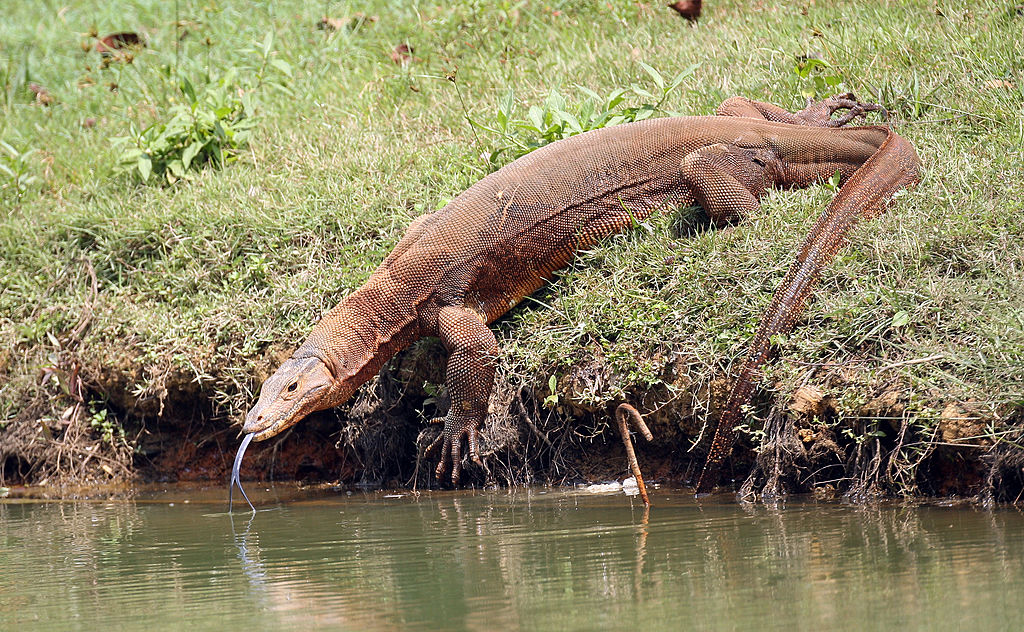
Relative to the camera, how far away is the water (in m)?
2.87

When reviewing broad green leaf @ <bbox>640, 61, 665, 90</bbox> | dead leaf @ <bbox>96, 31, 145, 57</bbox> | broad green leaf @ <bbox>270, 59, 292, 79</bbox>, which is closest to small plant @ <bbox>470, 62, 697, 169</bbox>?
broad green leaf @ <bbox>640, 61, 665, 90</bbox>

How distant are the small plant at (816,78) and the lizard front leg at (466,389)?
8.46 ft

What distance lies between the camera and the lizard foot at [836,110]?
630cm

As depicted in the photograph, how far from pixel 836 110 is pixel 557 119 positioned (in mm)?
1567

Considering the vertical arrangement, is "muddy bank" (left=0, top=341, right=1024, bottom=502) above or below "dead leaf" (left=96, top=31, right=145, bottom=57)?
below

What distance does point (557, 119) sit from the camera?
21.4 ft

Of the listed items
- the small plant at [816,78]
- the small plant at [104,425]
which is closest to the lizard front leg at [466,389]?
the small plant at [104,425]

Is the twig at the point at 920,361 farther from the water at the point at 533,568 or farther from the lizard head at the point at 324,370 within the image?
the lizard head at the point at 324,370

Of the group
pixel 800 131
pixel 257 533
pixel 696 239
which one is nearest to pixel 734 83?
pixel 800 131

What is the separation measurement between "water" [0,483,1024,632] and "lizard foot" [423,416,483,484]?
0.33m

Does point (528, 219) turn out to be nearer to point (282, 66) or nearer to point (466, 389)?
point (466, 389)

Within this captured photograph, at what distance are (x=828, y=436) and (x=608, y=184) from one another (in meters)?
1.96

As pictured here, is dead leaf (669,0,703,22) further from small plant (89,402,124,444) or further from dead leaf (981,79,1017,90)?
small plant (89,402,124,444)

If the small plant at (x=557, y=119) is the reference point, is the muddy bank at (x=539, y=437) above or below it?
below
